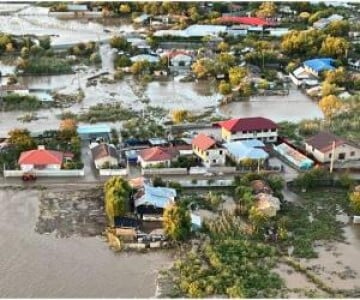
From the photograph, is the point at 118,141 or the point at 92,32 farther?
the point at 92,32

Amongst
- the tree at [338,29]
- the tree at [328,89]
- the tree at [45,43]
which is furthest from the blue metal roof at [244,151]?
the tree at [338,29]

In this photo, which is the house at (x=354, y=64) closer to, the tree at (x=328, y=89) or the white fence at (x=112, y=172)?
the tree at (x=328, y=89)

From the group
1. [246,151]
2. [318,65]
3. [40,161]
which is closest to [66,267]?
[40,161]

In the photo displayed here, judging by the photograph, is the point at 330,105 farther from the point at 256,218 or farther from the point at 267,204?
the point at 256,218

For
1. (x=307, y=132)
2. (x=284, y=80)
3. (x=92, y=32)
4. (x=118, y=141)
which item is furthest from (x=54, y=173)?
(x=92, y=32)

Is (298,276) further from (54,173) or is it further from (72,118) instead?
(72,118)
